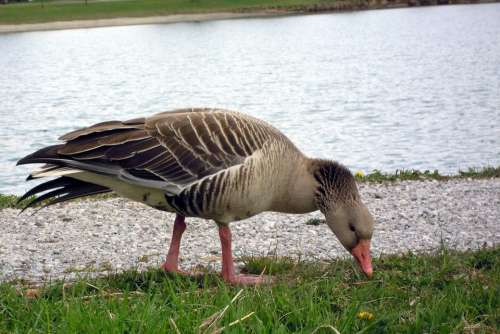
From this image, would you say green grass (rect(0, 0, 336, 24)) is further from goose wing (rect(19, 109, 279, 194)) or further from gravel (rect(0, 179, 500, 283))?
goose wing (rect(19, 109, 279, 194))

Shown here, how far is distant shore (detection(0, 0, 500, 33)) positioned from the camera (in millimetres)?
57250

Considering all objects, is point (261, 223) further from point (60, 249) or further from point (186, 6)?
point (186, 6)

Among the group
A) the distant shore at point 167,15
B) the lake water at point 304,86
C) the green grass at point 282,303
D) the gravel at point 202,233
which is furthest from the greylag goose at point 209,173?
the distant shore at point 167,15

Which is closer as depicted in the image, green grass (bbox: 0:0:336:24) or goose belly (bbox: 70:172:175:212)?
goose belly (bbox: 70:172:175:212)

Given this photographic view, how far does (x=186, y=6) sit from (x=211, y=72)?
3491cm

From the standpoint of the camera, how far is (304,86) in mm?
25484

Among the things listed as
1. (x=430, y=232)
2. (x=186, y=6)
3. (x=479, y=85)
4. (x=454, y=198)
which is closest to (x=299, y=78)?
(x=479, y=85)

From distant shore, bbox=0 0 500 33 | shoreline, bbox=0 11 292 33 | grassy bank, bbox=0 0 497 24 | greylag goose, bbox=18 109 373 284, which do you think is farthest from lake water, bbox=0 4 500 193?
greylag goose, bbox=18 109 373 284

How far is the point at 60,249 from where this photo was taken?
716cm

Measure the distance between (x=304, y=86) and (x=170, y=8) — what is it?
40286 mm

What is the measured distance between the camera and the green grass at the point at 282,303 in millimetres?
3656

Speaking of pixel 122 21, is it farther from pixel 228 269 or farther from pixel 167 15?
pixel 228 269

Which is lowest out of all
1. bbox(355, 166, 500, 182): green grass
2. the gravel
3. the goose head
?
bbox(355, 166, 500, 182): green grass

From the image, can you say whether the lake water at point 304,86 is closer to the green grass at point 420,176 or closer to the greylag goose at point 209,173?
the green grass at point 420,176
